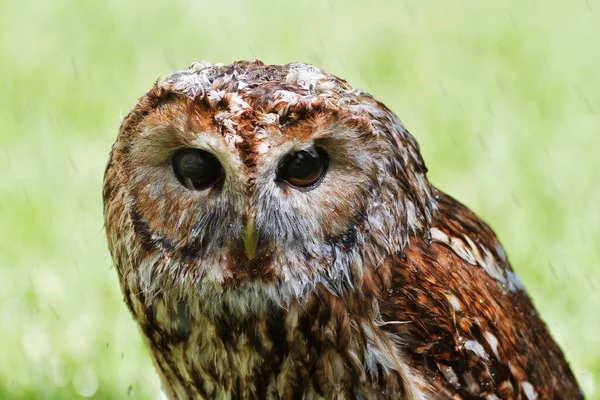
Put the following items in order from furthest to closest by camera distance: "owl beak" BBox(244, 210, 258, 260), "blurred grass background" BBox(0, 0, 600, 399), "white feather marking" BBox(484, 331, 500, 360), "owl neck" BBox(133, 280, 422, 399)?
"blurred grass background" BBox(0, 0, 600, 399)
"white feather marking" BBox(484, 331, 500, 360)
"owl neck" BBox(133, 280, 422, 399)
"owl beak" BBox(244, 210, 258, 260)

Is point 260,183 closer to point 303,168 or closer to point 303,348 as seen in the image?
point 303,168

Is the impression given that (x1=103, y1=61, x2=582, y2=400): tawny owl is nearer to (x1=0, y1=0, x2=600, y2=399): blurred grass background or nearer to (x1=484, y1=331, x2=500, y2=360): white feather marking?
(x1=484, y1=331, x2=500, y2=360): white feather marking

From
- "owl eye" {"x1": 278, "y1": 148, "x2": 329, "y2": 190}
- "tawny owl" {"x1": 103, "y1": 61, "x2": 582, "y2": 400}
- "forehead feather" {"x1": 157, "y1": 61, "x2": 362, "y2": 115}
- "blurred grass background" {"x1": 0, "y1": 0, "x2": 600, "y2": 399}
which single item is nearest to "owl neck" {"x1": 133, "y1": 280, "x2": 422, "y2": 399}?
"tawny owl" {"x1": 103, "y1": 61, "x2": 582, "y2": 400}

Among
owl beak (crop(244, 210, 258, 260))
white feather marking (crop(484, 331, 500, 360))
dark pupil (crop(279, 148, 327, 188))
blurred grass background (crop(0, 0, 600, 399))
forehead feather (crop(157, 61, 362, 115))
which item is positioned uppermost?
blurred grass background (crop(0, 0, 600, 399))

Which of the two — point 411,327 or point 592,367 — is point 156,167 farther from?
point 592,367

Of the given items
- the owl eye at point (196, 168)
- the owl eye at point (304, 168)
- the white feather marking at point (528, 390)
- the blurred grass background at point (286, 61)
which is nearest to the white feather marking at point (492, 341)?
the white feather marking at point (528, 390)

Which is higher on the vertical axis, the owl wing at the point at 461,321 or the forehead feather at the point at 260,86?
the forehead feather at the point at 260,86

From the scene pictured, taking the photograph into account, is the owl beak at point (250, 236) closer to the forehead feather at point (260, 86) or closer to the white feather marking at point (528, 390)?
the forehead feather at point (260, 86)

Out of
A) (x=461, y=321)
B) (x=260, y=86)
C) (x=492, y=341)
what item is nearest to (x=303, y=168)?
(x=260, y=86)
